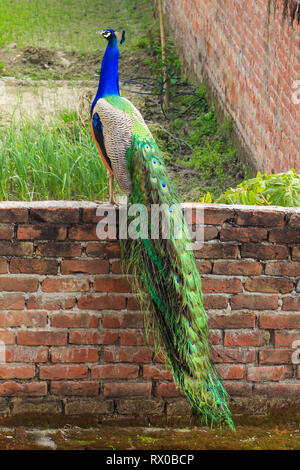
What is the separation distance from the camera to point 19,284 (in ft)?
11.0

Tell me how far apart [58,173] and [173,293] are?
5.14ft

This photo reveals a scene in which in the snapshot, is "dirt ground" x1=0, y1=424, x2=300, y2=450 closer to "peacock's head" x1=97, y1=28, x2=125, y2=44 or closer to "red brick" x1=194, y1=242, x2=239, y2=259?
"red brick" x1=194, y1=242, x2=239, y2=259

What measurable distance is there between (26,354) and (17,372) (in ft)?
0.33

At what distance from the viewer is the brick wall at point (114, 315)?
10.9 ft

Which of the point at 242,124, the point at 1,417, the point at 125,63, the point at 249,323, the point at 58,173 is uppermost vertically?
the point at 125,63

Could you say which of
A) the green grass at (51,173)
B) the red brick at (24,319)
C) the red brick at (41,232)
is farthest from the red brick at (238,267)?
the green grass at (51,173)

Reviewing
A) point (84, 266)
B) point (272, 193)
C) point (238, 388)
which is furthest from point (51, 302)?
point (272, 193)

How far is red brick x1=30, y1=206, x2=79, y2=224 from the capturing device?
3271 mm

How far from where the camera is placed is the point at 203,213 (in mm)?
3344

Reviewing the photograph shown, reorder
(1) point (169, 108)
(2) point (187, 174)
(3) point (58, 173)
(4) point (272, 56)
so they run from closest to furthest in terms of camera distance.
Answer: (3) point (58, 173), (4) point (272, 56), (2) point (187, 174), (1) point (169, 108)

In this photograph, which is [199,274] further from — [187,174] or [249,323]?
[187,174]

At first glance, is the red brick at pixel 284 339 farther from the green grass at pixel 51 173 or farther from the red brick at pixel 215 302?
the green grass at pixel 51 173

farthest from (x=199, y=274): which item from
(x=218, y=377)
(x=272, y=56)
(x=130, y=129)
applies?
(x=272, y=56)

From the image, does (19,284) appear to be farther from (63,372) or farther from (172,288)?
(172,288)
